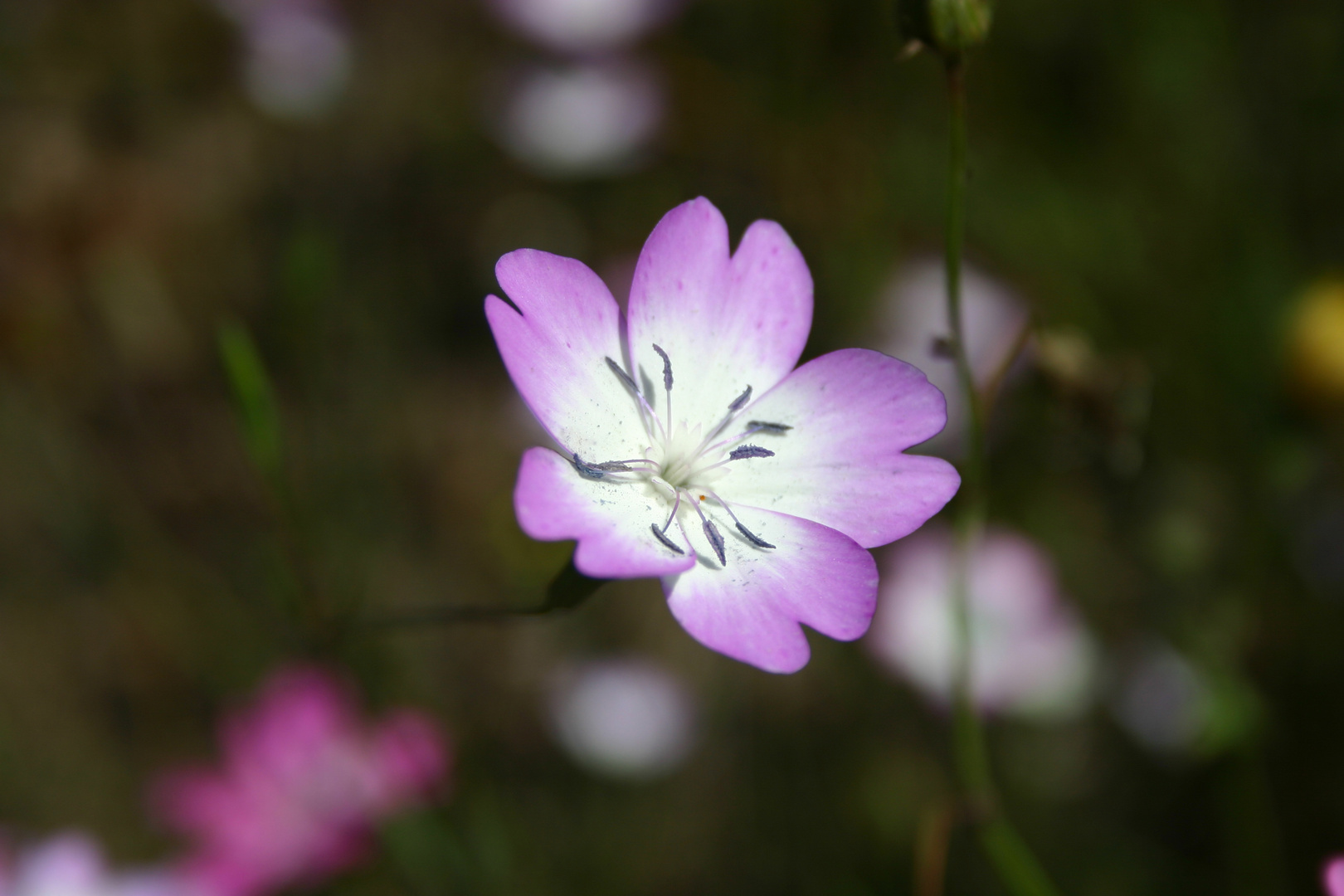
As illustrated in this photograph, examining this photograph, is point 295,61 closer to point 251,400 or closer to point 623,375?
point 251,400

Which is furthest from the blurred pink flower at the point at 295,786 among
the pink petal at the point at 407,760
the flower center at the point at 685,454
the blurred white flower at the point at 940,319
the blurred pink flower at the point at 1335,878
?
the blurred white flower at the point at 940,319

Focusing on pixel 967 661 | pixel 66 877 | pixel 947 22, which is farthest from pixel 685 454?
pixel 66 877

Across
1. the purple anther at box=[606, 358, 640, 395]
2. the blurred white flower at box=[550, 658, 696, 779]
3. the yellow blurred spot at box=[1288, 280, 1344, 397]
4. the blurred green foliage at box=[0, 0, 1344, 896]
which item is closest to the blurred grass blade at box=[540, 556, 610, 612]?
the purple anther at box=[606, 358, 640, 395]

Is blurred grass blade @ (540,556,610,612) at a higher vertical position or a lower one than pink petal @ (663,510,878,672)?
higher

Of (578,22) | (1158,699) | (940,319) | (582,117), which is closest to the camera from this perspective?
(1158,699)

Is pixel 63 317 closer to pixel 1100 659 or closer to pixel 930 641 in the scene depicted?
pixel 930 641

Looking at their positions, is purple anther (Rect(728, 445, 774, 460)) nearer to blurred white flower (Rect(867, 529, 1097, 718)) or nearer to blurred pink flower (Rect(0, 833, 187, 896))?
blurred pink flower (Rect(0, 833, 187, 896))
